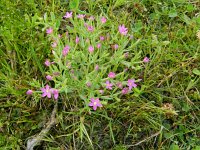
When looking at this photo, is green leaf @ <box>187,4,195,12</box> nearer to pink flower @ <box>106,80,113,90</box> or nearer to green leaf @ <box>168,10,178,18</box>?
green leaf @ <box>168,10,178,18</box>

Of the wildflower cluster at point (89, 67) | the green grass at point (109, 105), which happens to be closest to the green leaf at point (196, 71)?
the green grass at point (109, 105)

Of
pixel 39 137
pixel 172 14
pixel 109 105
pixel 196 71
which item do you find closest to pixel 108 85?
pixel 109 105

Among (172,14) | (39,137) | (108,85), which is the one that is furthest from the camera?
(172,14)

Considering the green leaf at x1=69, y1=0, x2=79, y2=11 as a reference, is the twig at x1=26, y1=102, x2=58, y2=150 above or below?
below

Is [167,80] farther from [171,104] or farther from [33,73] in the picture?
[33,73]

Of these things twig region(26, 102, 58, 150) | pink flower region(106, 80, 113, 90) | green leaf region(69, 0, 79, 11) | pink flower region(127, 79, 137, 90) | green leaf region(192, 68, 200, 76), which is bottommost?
twig region(26, 102, 58, 150)

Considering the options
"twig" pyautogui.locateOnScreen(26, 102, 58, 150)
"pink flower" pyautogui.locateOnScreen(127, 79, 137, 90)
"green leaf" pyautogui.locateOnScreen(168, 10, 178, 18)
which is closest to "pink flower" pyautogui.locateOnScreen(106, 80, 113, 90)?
"pink flower" pyautogui.locateOnScreen(127, 79, 137, 90)

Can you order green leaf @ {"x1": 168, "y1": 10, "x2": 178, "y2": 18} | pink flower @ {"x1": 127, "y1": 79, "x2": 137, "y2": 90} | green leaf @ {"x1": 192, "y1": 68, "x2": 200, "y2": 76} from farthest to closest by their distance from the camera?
green leaf @ {"x1": 168, "y1": 10, "x2": 178, "y2": 18} < green leaf @ {"x1": 192, "y1": 68, "x2": 200, "y2": 76} < pink flower @ {"x1": 127, "y1": 79, "x2": 137, "y2": 90}

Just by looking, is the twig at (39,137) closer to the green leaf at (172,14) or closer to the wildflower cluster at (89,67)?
the wildflower cluster at (89,67)

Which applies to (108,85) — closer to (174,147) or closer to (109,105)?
(109,105)
